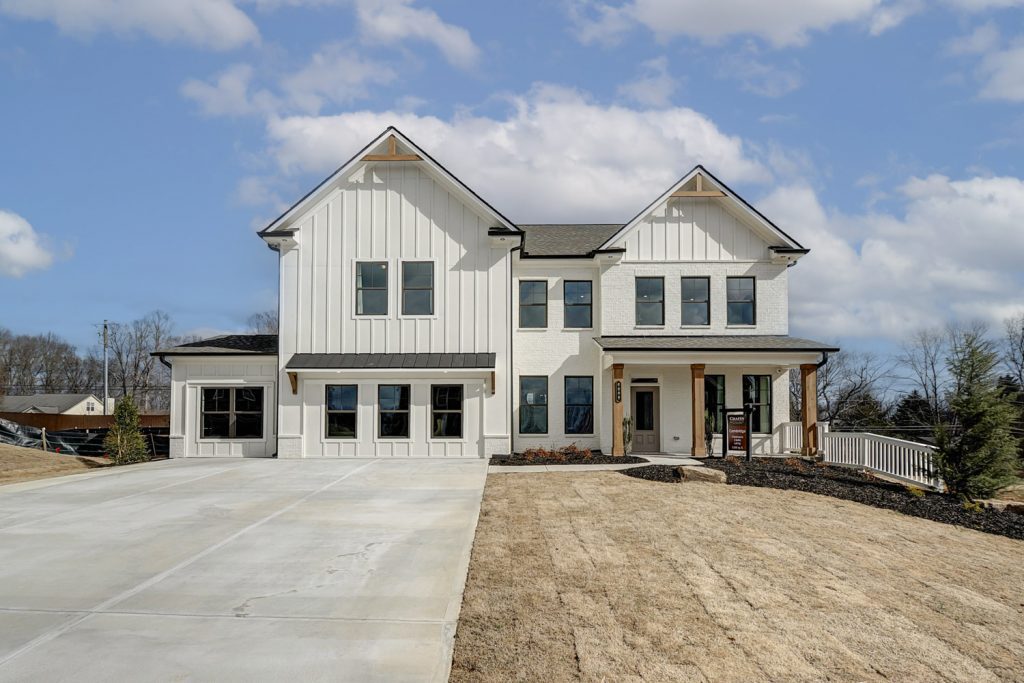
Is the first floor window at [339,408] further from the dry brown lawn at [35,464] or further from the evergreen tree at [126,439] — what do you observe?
the dry brown lawn at [35,464]

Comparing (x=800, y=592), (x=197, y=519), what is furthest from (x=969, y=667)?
(x=197, y=519)

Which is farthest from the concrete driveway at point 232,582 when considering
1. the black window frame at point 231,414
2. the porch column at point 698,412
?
the porch column at point 698,412

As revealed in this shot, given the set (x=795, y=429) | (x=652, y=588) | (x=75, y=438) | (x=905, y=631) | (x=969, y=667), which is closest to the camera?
(x=969, y=667)

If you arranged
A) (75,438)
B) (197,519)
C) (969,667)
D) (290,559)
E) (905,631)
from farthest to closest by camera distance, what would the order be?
(75,438)
(197,519)
(290,559)
(905,631)
(969,667)

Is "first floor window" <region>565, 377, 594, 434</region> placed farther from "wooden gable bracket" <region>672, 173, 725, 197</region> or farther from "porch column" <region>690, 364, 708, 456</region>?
"wooden gable bracket" <region>672, 173, 725, 197</region>

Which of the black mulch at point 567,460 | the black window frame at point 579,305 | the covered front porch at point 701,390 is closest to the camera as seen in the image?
the black mulch at point 567,460

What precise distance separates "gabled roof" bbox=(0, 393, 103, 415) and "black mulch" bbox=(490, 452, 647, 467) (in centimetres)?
6990

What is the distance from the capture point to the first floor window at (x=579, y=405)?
76.9ft

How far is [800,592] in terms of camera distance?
26.9 ft

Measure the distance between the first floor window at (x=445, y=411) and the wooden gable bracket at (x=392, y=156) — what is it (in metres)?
6.73

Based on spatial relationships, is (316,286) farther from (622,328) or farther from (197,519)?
(197,519)

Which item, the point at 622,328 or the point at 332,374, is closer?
the point at 332,374

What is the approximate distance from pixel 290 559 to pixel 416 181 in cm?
1511

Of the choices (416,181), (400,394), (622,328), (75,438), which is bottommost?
(75,438)
